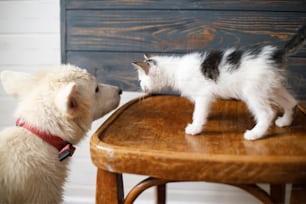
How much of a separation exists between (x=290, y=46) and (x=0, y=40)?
33.8 inches

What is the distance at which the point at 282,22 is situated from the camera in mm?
938

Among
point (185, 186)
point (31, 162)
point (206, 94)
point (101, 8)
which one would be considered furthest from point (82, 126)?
point (185, 186)

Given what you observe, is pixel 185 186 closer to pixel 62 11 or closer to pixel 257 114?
pixel 257 114

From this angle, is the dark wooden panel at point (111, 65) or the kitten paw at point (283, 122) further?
the dark wooden panel at point (111, 65)

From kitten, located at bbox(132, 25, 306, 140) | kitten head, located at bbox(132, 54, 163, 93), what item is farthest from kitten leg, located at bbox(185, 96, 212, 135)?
kitten head, located at bbox(132, 54, 163, 93)

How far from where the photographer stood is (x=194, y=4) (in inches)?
37.5

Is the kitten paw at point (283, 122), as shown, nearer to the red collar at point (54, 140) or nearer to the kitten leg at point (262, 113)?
the kitten leg at point (262, 113)

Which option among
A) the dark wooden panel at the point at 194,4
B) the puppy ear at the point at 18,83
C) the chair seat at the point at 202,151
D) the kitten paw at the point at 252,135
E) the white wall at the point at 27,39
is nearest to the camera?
the chair seat at the point at 202,151

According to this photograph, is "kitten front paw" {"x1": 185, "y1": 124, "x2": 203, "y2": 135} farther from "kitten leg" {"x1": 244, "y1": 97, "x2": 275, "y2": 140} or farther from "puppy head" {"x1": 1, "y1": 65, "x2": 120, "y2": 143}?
"puppy head" {"x1": 1, "y1": 65, "x2": 120, "y2": 143}

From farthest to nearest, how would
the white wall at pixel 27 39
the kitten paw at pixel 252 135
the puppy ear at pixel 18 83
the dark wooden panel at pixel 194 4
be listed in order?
1. the white wall at pixel 27 39
2. the dark wooden panel at pixel 194 4
3. the puppy ear at pixel 18 83
4. the kitten paw at pixel 252 135

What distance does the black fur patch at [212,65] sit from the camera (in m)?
0.69

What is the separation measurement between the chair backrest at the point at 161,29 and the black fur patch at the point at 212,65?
0.88 ft

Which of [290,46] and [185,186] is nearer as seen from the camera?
[290,46]

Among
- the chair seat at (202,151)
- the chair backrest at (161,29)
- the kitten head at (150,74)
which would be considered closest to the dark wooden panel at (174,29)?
the chair backrest at (161,29)
